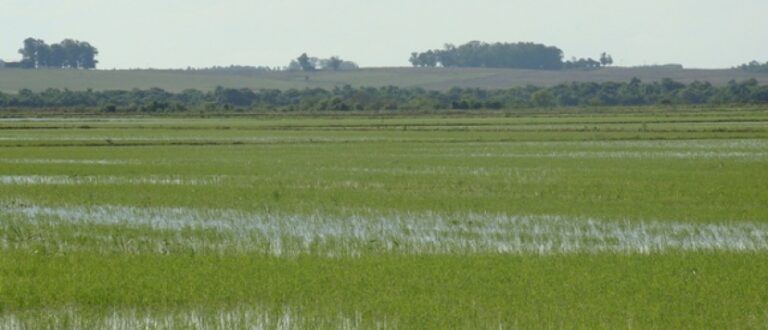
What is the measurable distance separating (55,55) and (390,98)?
8470 centimetres

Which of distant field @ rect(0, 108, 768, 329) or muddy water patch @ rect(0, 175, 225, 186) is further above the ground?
distant field @ rect(0, 108, 768, 329)

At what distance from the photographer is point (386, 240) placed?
18297mm

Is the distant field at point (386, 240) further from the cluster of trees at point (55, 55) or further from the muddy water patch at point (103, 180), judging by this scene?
the cluster of trees at point (55, 55)

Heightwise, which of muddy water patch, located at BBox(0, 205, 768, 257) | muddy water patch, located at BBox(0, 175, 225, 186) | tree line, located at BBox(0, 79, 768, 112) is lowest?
tree line, located at BBox(0, 79, 768, 112)

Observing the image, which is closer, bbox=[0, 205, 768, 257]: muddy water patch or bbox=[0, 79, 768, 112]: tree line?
bbox=[0, 205, 768, 257]: muddy water patch

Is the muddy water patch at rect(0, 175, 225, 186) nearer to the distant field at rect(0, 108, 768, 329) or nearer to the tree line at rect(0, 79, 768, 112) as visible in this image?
the distant field at rect(0, 108, 768, 329)

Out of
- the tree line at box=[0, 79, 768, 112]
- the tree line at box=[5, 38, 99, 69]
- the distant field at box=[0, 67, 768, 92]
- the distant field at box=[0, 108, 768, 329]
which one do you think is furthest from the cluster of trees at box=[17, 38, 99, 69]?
the distant field at box=[0, 108, 768, 329]

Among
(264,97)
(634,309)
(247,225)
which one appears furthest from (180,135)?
(264,97)

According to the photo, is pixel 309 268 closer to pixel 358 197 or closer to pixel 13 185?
pixel 358 197

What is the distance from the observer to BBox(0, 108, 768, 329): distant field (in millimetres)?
12664

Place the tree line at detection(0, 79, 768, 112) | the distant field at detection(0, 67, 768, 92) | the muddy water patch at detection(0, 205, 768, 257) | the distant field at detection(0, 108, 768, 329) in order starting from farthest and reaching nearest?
the distant field at detection(0, 67, 768, 92) < the tree line at detection(0, 79, 768, 112) < the muddy water patch at detection(0, 205, 768, 257) < the distant field at detection(0, 108, 768, 329)

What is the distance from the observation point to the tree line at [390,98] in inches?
4188

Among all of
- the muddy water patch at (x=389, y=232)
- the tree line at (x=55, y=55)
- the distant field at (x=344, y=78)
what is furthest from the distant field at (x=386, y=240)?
the tree line at (x=55, y=55)

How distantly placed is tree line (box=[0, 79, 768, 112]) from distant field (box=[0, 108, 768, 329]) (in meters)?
67.2
